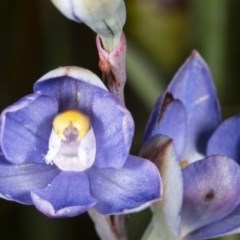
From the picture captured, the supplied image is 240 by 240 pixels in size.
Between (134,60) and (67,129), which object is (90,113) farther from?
(134,60)

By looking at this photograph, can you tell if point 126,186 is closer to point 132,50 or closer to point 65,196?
point 65,196

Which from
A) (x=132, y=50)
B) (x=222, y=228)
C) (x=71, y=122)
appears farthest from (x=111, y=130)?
(x=132, y=50)

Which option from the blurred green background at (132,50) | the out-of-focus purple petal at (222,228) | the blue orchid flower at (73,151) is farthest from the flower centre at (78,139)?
the blurred green background at (132,50)

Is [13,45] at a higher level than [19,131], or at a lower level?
lower

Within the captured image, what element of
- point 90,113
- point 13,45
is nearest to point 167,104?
point 90,113

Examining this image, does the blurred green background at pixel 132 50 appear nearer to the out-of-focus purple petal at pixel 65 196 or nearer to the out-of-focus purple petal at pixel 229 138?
the out-of-focus purple petal at pixel 229 138

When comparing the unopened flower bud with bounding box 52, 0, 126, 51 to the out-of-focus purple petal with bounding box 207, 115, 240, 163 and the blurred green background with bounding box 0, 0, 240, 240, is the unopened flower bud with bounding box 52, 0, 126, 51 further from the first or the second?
the blurred green background with bounding box 0, 0, 240, 240
